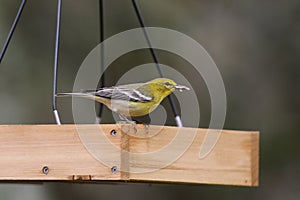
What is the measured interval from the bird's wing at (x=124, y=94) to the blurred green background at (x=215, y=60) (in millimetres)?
2690

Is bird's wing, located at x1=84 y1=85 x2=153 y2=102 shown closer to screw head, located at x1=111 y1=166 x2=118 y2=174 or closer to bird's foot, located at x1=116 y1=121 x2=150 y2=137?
bird's foot, located at x1=116 y1=121 x2=150 y2=137

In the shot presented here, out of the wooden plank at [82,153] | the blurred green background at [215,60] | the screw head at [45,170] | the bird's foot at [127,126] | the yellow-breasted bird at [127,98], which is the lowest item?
the screw head at [45,170]

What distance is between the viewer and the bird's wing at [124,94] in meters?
3.44

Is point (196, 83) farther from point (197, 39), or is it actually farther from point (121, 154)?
point (121, 154)

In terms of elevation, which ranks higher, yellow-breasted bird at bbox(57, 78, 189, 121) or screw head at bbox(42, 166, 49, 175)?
yellow-breasted bird at bbox(57, 78, 189, 121)

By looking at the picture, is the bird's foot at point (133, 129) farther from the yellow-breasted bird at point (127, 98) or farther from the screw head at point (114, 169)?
the yellow-breasted bird at point (127, 98)

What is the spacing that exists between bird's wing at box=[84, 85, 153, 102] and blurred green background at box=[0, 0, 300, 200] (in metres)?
2.69

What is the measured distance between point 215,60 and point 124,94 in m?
3.39

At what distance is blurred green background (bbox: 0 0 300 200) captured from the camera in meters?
6.36

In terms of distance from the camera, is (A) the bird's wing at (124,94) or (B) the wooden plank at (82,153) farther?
(A) the bird's wing at (124,94)

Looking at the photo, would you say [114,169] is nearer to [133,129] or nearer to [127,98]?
[133,129]

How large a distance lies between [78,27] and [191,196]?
178cm

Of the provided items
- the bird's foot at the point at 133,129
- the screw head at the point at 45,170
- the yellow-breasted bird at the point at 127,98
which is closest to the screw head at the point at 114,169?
the bird's foot at the point at 133,129

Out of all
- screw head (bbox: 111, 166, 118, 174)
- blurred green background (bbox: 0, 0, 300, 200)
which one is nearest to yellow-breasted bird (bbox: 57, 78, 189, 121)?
screw head (bbox: 111, 166, 118, 174)
